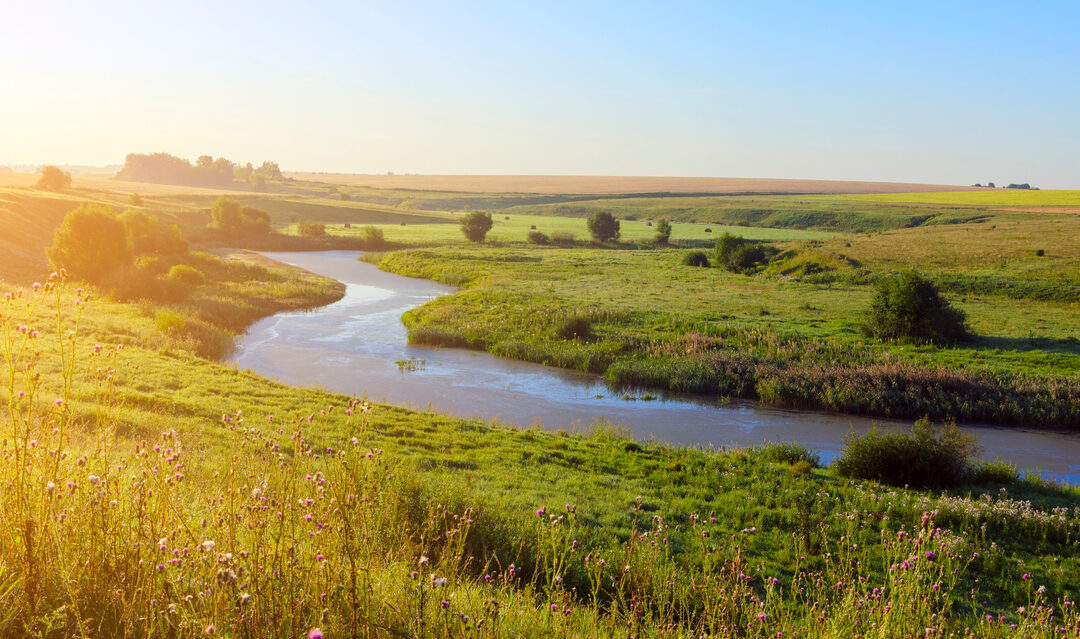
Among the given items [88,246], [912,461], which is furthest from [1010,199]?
[88,246]

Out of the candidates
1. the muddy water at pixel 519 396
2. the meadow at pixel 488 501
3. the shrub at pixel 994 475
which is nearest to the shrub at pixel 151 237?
the meadow at pixel 488 501

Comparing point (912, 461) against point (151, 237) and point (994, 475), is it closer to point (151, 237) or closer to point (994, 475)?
point (994, 475)

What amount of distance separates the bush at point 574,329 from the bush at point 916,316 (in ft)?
39.7

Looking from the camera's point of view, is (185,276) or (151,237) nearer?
(185,276)

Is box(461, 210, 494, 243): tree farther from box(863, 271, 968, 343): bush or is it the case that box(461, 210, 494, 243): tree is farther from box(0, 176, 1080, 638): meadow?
box(863, 271, 968, 343): bush

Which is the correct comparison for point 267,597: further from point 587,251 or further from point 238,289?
point 587,251

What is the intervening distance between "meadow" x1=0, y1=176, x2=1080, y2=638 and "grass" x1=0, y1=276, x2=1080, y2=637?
5 centimetres

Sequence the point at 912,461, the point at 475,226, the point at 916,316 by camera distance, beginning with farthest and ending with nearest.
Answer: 1. the point at 475,226
2. the point at 916,316
3. the point at 912,461

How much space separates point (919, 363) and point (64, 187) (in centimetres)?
10499

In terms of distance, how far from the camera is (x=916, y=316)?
28516mm

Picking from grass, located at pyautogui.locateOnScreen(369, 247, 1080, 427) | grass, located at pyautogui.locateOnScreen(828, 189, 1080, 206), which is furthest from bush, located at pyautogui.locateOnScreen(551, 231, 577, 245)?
grass, located at pyautogui.locateOnScreen(828, 189, 1080, 206)

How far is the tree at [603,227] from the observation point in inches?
3413

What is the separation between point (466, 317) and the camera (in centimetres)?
3500

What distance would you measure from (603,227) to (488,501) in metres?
78.3
